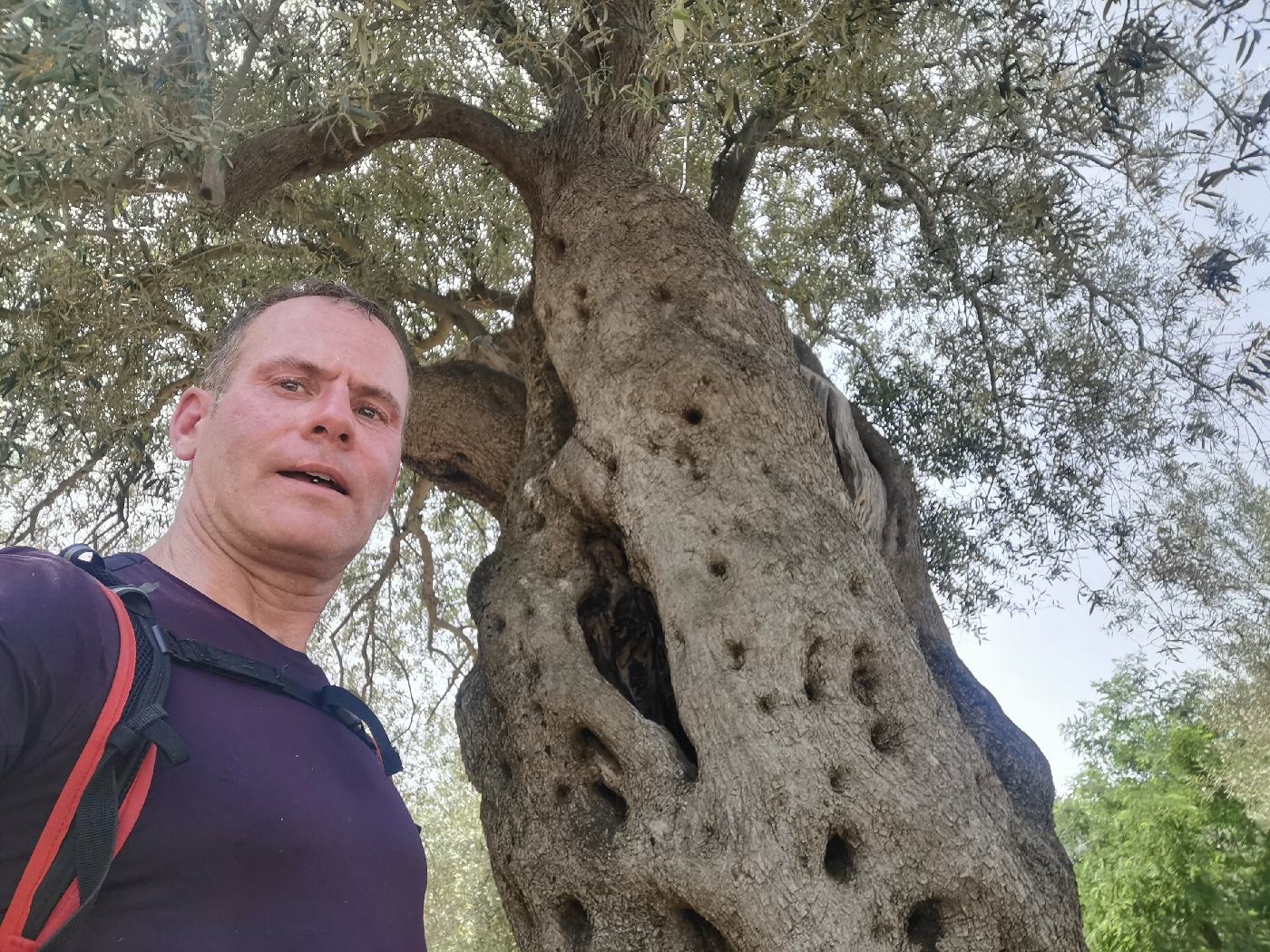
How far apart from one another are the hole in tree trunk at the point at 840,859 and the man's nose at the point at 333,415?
230 cm

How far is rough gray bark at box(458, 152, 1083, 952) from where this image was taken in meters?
3.63

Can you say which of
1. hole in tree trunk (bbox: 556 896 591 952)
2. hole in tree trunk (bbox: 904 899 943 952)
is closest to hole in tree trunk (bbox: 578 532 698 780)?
hole in tree trunk (bbox: 556 896 591 952)

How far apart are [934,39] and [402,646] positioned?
28.7 feet

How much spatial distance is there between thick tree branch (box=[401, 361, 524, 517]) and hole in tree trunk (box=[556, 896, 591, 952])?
129 inches

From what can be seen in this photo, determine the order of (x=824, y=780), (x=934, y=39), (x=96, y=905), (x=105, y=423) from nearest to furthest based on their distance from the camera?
(x=96, y=905) < (x=824, y=780) < (x=934, y=39) < (x=105, y=423)

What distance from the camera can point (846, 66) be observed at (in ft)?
19.3

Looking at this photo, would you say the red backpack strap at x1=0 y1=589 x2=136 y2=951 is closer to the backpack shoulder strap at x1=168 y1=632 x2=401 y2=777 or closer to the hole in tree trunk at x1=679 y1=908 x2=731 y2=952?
the backpack shoulder strap at x1=168 y1=632 x2=401 y2=777

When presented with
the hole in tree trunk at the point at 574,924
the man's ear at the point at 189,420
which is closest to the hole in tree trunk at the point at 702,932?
the hole in tree trunk at the point at 574,924

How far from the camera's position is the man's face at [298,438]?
7.32 feet

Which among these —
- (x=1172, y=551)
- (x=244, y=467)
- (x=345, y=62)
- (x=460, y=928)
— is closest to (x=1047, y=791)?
(x=244, y=467)

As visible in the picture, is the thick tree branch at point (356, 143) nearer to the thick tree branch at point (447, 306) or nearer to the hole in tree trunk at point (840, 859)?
the thick tree branch at point (447, 306)

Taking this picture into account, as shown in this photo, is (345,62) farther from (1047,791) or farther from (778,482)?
(1047,791)

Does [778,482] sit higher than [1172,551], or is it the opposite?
[1172,551]

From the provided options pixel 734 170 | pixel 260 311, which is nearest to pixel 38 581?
pixel 260 311
